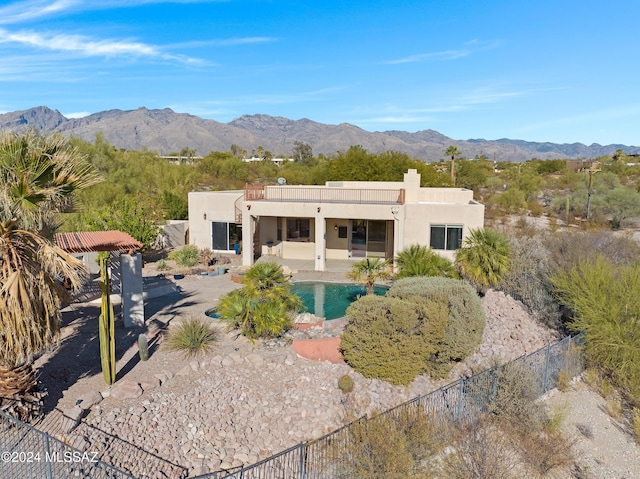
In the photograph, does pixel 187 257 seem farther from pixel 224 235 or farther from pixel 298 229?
pixel 298 229

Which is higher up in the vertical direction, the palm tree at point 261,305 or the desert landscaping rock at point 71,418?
the palm tree at point 261,305

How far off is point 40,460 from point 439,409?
7.27m

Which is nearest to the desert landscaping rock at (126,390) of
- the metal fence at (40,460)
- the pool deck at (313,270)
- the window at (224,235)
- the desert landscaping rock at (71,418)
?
the desert landscaping rock at (71,418)

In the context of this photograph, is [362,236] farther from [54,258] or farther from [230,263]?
[54,258]

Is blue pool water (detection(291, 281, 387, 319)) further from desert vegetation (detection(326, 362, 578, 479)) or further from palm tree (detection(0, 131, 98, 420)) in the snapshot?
palm tree (detection(0, 131, 98, 420))

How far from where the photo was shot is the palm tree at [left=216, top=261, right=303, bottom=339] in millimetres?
12732

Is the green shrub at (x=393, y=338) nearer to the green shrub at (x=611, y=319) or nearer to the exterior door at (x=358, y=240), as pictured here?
the green shrub at (x=611, y=319)

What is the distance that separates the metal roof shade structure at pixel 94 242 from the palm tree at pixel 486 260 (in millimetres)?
10790

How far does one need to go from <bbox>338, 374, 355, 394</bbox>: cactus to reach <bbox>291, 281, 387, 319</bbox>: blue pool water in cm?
448

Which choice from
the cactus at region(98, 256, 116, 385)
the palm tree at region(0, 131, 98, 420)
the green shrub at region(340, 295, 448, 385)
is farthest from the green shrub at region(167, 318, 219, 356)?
the palm tree at region(0, 131, 98, 420)

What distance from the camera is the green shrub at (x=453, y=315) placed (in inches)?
475

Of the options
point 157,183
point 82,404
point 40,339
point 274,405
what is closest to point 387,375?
point 274,405

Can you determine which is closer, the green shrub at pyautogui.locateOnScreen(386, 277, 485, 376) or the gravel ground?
the gravel ground

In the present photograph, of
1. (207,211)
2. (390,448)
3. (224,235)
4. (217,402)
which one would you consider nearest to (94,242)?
(217,402)
